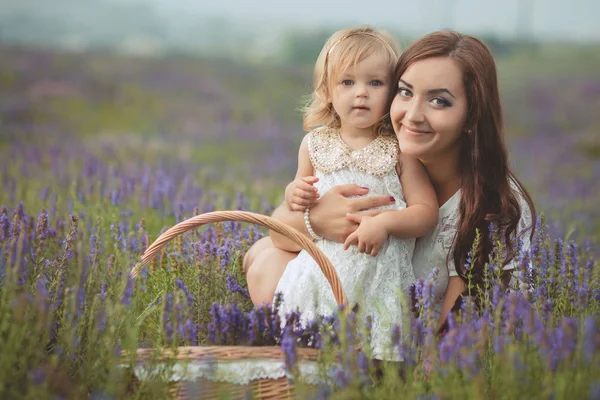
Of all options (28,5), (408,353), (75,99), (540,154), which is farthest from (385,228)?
(28,5)

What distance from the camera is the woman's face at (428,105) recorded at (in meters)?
2.56

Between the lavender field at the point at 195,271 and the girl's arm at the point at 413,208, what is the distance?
26 cm

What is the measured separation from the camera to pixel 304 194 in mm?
2527

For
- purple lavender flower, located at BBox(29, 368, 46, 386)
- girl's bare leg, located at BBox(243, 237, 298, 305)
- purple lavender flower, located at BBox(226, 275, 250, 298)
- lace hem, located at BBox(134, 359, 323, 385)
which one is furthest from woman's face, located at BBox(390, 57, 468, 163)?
purple lavender flower, located at BBox(29, 368, 46, 386)

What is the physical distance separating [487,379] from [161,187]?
109 inches

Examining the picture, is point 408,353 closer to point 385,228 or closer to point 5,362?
point 385,228

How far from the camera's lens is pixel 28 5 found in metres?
25.4

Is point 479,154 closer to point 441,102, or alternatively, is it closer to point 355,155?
point 441,102

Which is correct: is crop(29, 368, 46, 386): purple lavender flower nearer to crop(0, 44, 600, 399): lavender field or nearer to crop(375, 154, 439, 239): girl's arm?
crop(0, 44, 600, 399): lavender field

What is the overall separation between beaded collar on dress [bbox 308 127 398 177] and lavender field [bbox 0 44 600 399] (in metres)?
0.52

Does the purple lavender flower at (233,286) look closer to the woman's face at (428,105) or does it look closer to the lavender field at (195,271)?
the lavender field at (195,271)

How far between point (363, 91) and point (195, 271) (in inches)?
38.5

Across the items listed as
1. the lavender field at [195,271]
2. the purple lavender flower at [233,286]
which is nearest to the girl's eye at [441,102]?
the lavender field at [195,271]

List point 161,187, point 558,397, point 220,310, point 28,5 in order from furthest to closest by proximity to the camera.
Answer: point 28,5 < point 161,187 < point 220,310 < point 558,397
